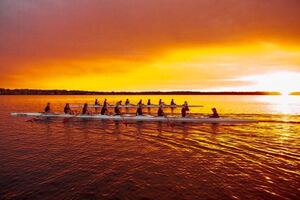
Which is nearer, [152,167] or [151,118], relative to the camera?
[152,167]

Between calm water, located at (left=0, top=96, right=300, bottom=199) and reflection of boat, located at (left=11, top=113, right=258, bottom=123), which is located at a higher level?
reflection of boat, located at (left=11, top=113, right=258, bottom=123)

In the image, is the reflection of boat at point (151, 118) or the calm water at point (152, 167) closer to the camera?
the calm water at point (152, 167)

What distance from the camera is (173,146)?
65.2ft

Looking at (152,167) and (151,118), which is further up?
(151,118)

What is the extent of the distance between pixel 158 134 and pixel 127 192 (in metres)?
14.3

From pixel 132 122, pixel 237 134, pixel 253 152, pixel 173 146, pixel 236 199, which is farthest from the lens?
pixel 132 122

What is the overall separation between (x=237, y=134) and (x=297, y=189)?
13297mm

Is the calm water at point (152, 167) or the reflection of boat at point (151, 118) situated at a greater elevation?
the reflection of boat at point (151, 118)

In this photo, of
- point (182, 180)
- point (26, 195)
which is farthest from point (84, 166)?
point (182, 180)

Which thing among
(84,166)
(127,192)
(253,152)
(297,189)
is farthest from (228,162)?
(84,166)

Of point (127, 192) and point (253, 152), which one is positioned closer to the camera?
point (127, 192)

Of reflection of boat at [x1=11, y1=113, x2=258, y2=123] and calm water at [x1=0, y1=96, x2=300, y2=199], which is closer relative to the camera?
calm water at [x1=0, y1=96, x2=300, y2=199]

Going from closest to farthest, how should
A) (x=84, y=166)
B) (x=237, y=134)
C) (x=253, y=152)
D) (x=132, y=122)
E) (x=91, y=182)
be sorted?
(x=91, y=182), (x=84, y=166), (x=253, y=152), (x=237, y=134), (x=132, y=122)

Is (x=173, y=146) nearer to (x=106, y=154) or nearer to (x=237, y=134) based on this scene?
(x=106, y=154)
